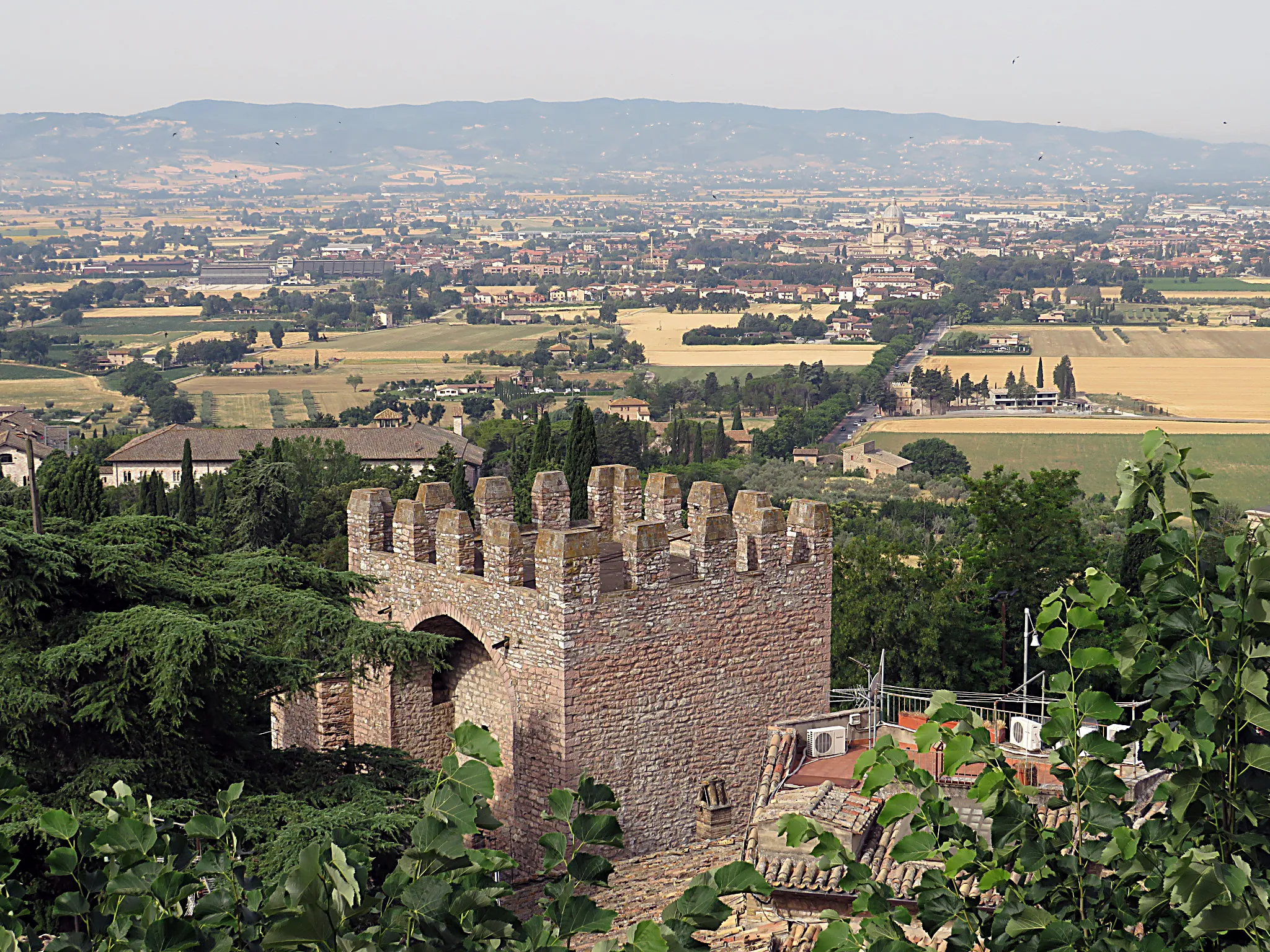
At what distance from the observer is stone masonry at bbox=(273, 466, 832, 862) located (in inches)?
574

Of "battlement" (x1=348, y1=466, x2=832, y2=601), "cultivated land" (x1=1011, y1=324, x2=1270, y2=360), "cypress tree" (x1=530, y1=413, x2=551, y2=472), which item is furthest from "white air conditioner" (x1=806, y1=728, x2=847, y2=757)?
"cultivated land" (x1=1011, y1=324, x2=1270, y2=360)

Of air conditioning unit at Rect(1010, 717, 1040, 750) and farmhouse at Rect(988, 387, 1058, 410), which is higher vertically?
air conditioning unit at Rect(1010, 717, 1040, 750)

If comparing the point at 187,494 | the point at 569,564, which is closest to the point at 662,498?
the point at 569,564

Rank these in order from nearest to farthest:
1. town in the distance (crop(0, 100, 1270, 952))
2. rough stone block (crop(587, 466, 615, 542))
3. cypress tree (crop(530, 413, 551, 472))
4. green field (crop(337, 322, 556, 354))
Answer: town in the distance (crop(0, 100, 1270, 952)) < rough stone block (crop(587, 466, 615, 542)) < cypress tree (crop(530, 413, 551, 472)) < green field (crop(337, 322, 556, 354))

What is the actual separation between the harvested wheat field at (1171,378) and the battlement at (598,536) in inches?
4025

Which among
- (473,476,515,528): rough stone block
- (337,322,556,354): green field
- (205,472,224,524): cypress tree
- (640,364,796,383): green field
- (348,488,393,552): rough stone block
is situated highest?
(473,476,515,528): rough stone block

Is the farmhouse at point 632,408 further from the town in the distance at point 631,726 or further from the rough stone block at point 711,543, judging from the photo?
the rough stone block at point 711,543

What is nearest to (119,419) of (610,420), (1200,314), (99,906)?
(610,420)

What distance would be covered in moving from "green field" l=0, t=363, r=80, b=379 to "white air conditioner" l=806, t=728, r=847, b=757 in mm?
132629

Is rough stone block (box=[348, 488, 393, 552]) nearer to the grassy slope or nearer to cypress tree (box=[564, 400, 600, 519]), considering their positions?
cypress tree (box=[564, 400, 600, 519])

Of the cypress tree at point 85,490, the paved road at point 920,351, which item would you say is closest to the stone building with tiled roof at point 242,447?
the cypress tree at point 85,490

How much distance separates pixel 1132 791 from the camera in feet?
45.9

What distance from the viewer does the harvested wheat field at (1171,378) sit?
380ft

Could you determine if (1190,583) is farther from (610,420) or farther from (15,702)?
(610,420)
